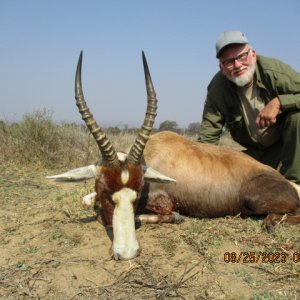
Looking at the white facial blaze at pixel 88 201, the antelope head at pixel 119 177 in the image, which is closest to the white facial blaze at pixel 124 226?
the antelope head at pixel 119 177

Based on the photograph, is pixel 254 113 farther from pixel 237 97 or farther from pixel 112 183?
pixel 112 183

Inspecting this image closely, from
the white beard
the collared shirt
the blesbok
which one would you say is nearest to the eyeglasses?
the white beard

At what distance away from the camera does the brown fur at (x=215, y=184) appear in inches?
197

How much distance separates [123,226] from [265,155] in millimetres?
3699

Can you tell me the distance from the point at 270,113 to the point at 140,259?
3.01 meters

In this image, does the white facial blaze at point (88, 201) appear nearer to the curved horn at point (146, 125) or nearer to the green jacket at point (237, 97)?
the curved horn at point (146, 125)

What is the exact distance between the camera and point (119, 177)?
4.03 metres

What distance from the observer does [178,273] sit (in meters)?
3.38

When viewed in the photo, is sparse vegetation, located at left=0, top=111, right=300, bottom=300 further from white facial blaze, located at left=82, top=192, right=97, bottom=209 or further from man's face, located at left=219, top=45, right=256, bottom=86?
man's face, located at left=219, top=45, right=256, bottom=86

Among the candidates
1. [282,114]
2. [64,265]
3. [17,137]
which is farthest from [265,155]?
[17,137]

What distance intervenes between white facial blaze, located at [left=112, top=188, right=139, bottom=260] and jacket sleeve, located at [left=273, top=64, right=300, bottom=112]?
2.96m

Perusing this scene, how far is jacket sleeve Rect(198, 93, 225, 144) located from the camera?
21.6ft
